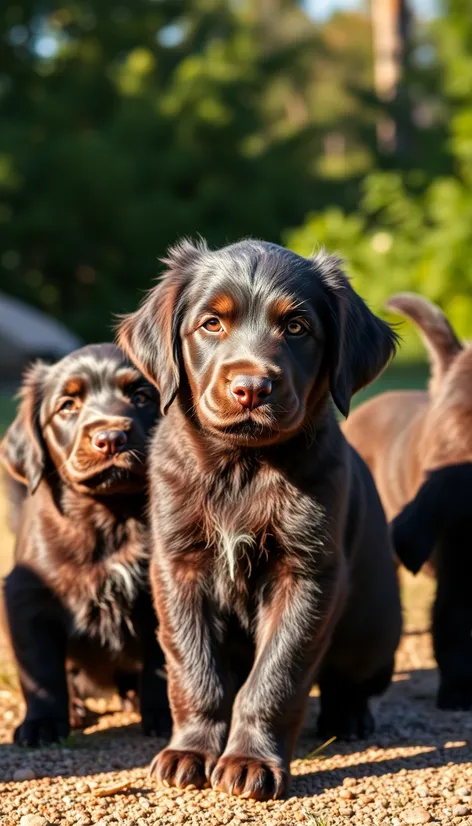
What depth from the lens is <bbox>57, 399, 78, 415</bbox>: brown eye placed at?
4.37 m

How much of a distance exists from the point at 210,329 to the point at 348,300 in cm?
47

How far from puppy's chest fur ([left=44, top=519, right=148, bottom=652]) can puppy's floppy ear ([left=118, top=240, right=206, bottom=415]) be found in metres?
0.76

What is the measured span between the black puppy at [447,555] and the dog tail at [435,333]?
0.85 metres

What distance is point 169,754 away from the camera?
344 centimetres

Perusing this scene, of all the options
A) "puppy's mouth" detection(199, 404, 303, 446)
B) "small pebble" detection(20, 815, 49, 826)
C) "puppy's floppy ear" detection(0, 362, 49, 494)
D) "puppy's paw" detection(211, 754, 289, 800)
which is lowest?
"small pebble" detection(20, 815, 49, 826)

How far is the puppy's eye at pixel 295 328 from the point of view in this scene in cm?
349

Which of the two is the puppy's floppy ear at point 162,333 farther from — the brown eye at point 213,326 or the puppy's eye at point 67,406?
the puppy's eye at point 67,406

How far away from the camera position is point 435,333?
17.3ft

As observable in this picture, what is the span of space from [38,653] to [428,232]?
15997 millimetres

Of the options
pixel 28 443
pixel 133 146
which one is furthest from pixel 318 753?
pixel 133 146

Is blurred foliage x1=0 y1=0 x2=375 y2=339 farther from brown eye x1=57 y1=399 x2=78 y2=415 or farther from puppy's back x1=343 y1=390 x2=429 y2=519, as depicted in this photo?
brown eye x1=57 y1=399 x2=78 y2=415

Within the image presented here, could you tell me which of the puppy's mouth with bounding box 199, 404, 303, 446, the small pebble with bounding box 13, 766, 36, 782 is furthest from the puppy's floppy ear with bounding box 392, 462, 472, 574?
the small pebble with bounding box 13, 766, 36, 782

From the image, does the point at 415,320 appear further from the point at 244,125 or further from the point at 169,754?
the point at 244,125

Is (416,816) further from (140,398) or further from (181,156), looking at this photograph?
(181,156)
